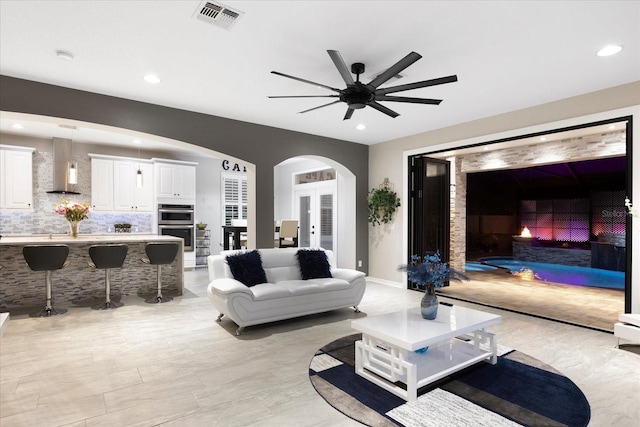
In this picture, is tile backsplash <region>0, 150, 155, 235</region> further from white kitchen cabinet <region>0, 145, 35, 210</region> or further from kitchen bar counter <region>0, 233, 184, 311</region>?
kitchen bar counter <region>0, 233, 184, 311</region>

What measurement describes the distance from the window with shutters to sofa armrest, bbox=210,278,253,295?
5457 mm

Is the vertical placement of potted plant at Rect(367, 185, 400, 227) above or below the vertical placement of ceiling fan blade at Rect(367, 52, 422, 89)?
below

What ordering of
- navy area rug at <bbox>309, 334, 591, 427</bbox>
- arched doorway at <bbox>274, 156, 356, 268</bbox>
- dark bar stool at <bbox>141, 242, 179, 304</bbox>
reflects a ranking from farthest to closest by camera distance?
arched doorway at <bbox>274, 156, 356, 268</bbox> < dark bar stool at <bbox>141, 242, 179, 304</bbox> < navy area rug at <bbox>309, 334, 591, 427</bbox>

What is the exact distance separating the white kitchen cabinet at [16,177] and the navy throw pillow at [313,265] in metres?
5.85

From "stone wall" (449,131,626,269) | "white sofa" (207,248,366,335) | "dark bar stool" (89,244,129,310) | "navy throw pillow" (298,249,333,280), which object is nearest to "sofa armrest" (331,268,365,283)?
"white sofa" (207,248,366,335)

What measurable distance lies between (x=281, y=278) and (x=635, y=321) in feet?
12.8

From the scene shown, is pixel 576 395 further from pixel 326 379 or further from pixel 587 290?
pixel 587 290

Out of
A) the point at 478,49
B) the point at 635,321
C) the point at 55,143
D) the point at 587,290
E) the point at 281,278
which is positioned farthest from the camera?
the point at 55,143

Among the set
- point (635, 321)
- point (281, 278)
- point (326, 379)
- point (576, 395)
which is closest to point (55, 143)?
point (281, 278)

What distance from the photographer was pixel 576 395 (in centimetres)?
262

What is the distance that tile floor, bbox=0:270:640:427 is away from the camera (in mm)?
2400

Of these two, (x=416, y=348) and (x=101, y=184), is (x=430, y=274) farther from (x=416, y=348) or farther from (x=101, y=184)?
(x=101, y=184)

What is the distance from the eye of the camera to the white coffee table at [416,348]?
264 cm

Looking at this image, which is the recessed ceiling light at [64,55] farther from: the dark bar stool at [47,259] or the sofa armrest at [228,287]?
the sofa armrest at [228,287]
